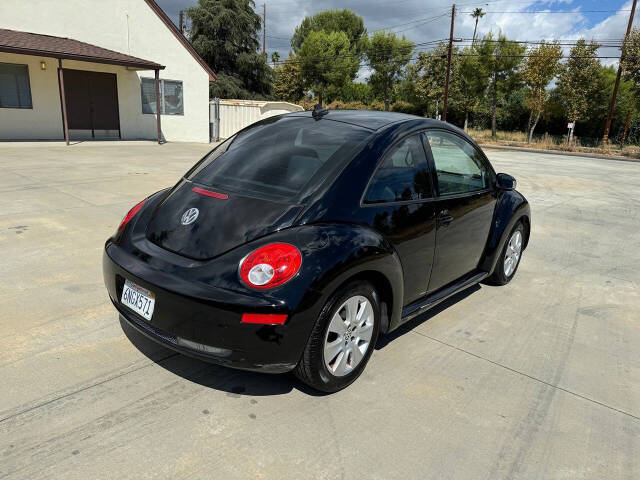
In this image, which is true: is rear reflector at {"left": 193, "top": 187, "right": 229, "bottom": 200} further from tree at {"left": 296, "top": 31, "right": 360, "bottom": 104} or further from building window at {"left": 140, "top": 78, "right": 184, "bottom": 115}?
tree at {"left": 296, "top": 31, "right": 360, "bottom": 104}

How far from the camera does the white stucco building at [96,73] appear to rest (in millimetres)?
15867

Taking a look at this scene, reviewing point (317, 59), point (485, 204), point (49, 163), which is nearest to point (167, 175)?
point (49, 163)

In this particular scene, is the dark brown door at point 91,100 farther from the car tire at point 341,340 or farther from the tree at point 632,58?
the tree at point 632,58

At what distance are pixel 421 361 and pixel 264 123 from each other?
2.17 metres

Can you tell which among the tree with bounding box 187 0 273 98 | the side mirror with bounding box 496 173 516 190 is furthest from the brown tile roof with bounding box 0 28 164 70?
the tree with bounding box 187 0 273 98

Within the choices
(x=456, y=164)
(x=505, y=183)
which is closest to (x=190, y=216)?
(x=456, y=164)

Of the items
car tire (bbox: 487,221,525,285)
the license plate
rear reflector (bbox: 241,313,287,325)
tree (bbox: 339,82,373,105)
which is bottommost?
car tire (bbox: 487,221,525,285)

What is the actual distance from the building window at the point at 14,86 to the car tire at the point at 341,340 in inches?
697

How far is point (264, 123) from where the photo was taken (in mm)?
3723

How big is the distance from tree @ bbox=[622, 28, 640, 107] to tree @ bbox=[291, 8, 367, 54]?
1831 inches

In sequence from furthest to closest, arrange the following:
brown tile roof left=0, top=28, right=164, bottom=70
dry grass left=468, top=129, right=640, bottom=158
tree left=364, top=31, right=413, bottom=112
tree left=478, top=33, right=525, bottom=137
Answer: tree left=364, top=31, right=413, bottom=112 < tree left=478, top=33, right=525, bottom=137 < dry grass left=468, top=129, right=640, bottom=158 < brown tile roof left=0, top=28, right=164, bottom=70

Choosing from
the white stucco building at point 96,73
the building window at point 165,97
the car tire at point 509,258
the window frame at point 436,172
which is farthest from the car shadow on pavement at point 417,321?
the building window at point 165,97

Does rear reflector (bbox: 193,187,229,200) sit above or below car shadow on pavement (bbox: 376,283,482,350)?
above

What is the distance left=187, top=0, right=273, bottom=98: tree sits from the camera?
113 ft
